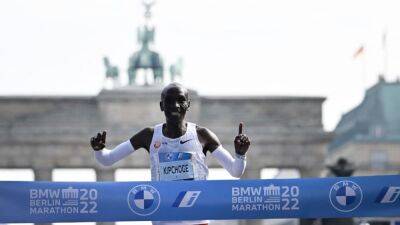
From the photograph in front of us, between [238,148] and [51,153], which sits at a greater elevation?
[51,153]

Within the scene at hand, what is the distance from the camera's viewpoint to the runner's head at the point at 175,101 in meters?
9.31

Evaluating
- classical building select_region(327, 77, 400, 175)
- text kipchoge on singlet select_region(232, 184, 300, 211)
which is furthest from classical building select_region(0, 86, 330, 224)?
text kipchoge on singlet select_region(232, 184, 300, 211)

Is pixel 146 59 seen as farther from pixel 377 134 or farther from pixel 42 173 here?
pixel 377 134

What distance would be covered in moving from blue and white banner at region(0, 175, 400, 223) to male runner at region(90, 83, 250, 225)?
0.32 feet

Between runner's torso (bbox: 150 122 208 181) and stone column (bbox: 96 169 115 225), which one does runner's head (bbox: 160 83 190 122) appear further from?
stone column (bbox: 96 169 115 225)

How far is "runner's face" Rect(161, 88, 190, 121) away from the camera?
30.6 ft

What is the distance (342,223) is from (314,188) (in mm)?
11126

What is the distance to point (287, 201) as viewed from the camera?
981 centimetres

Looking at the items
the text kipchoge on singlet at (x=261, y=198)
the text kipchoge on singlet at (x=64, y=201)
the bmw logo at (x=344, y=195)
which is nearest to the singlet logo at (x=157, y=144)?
the text kipchoge on singlet at (x=64, y=201)

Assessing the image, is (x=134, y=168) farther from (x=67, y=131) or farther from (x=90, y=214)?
(x=90, y=214)

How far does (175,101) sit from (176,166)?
44 centimetres

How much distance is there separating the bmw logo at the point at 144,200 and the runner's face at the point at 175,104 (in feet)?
1.83

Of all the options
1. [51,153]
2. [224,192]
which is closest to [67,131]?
[51,153]

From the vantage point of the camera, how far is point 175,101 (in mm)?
9375
